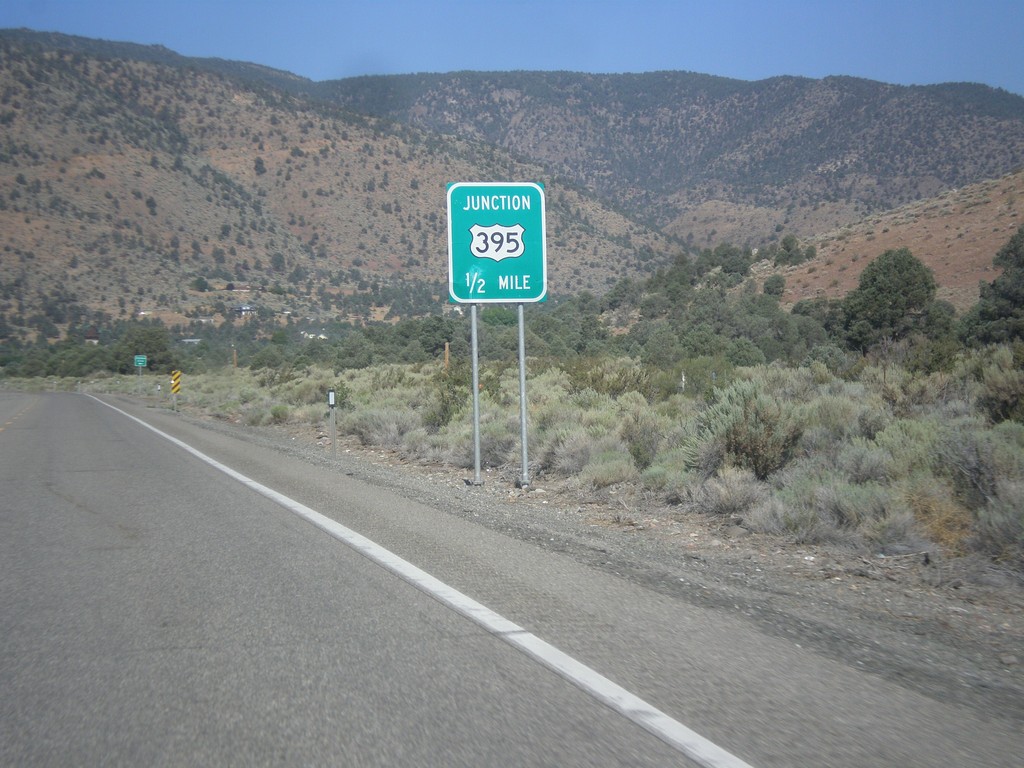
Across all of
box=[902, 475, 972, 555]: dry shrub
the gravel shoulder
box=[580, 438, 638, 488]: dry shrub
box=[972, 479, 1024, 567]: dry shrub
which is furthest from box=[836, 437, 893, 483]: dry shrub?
box=[580, 438, 638, 488]: dry shrub

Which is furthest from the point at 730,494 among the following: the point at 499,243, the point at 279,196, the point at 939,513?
the point at 279,196

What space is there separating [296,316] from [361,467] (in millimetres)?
79334

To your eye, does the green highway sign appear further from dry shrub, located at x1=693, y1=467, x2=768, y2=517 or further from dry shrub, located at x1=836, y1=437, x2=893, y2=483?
dry shrub, located at x1=836, y1=437, x2=893, y2=483

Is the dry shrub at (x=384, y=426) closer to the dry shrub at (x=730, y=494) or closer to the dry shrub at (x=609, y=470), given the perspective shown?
the dry shrub at (x=609, y=470)

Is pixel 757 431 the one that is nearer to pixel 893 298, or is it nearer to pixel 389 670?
pixel 389 670

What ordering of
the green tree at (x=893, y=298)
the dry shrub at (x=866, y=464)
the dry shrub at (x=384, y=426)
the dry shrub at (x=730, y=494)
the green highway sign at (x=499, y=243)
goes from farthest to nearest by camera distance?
the green tree at (x=893, y=298) < the dry shrub at (x=384, y=426) < the green highway sign at (x=499, y=243) < the dry shrub at (x=730, y=494) < the dry shrub at (x=866, y=464)

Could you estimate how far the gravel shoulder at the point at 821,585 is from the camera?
5.31m

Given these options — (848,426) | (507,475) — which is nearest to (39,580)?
(507,475)

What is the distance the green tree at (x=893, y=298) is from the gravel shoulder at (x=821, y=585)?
26.9m

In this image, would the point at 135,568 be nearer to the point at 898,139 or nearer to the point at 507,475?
the point at 507,475

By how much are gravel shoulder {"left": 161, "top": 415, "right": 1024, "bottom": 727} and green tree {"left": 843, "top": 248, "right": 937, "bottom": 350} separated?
2687 cm

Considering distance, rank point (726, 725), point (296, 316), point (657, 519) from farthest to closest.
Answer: point (296, 316)
point (657, 519)
point (726, 725)

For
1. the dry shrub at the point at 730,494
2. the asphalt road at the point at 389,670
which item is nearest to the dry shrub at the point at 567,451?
the dry shrub at the point at 730,494

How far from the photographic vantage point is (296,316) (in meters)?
93.0
